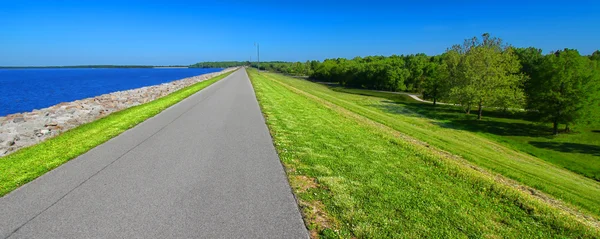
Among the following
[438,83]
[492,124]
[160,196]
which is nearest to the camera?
[160,196]

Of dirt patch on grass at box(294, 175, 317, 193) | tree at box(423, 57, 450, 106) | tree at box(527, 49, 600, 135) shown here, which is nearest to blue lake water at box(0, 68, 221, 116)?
dirt patch on grass at box(294, 175, 317, 193)

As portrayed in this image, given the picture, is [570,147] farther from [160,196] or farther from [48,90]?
[48,90]

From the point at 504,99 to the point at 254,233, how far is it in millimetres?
38103

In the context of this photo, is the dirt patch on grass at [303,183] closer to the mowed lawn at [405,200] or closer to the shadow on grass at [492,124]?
the mowed lawn at [405,200]

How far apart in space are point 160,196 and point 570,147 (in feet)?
109

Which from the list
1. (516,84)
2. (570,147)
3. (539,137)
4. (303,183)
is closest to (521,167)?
(303,183)

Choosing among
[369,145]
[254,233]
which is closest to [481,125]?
[369,145]

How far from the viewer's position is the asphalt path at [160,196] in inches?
175

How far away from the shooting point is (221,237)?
425 cm

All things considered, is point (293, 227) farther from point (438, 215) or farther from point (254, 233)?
point (438, 215)

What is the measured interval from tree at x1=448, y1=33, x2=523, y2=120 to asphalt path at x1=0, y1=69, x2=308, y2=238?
33891 mm

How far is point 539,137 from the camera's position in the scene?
28547 mm

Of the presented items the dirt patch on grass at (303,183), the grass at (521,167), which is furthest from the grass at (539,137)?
the dirt patch on grass at (303,183)

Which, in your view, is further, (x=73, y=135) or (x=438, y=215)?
(x=73, y=135)
